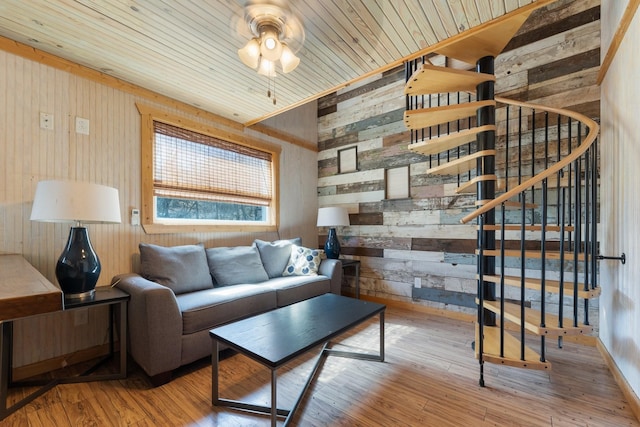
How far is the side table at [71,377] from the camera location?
146 centimetres

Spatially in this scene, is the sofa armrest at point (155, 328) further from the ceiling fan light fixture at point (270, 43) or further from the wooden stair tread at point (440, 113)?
the wooden stair tread at point (440, 113)

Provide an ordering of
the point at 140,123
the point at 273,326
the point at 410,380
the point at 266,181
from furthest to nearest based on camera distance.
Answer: the point at 266,181 → the point at 140,123 → the point at 410,380 → the point at 273,326

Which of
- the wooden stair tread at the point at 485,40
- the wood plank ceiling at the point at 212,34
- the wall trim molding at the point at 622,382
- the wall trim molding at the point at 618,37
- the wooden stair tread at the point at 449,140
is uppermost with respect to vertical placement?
the wooden stair tread at the point at 485,40

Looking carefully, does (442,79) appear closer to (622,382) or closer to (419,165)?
(419,165)

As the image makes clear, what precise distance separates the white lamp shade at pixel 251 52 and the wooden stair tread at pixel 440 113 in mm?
1253

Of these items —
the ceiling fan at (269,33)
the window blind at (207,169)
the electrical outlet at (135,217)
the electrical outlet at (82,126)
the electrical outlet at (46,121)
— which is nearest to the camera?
the ceiling fan at (269,33)

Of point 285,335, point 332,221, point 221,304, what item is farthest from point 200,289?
point 332,221

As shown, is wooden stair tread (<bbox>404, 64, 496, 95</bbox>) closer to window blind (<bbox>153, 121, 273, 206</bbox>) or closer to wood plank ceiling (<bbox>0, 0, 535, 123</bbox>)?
wood plank ceiling (<bbox>0, 0, 535, 123</bbox>)

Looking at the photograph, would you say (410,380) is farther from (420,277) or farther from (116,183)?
(116,183)

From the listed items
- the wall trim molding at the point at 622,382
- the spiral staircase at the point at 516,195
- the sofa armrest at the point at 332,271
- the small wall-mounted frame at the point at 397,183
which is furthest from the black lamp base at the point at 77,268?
the wall trim molding at the point at 622,382

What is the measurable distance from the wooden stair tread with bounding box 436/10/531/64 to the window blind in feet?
7.84

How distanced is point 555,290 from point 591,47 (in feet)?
7.09

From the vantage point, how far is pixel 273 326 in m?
1.69

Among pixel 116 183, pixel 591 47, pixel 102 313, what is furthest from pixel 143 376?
pixel 591 47
